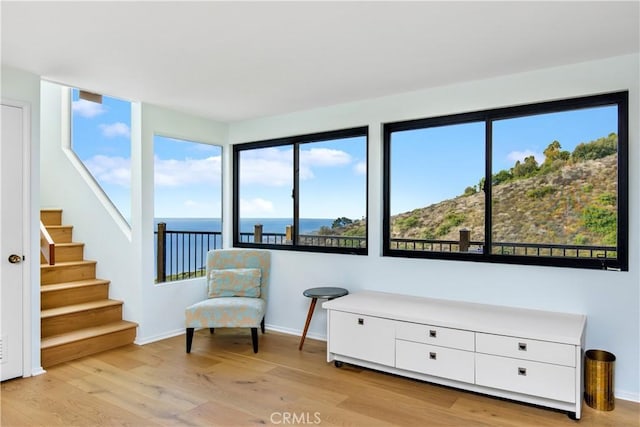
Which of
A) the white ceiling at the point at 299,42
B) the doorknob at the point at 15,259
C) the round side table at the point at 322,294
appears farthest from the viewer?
the round side table at the point at 322,294

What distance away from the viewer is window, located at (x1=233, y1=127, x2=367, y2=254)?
165 inches

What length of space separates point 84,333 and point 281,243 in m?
2.08

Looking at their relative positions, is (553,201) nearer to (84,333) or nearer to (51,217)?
(84,333)

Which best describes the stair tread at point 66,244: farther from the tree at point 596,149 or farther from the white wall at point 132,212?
the tree at point 596,149

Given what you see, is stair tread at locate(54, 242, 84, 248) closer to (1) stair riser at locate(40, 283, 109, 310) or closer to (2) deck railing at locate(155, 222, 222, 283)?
(1) stair riser at locate(40, 283, 109, 310)

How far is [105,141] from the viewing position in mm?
5191

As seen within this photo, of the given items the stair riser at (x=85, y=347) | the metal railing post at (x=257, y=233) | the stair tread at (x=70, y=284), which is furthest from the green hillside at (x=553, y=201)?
the stair tread at (x=70, y=284)

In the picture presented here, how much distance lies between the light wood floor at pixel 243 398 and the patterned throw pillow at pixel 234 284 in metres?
0.73

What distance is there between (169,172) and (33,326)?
194 cm

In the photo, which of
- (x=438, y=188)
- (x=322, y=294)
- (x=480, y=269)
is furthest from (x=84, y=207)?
(x=480, y=269)

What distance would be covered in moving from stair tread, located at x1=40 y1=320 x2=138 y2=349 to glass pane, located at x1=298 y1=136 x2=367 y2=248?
197 cm

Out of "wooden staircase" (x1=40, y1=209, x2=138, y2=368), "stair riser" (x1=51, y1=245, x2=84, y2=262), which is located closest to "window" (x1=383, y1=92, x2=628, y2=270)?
"wooden staircase" (x1=40, y1=209, x2=138, y2=368)

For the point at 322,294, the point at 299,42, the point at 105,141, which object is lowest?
the point at 322,294

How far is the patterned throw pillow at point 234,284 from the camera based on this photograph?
167 inches
